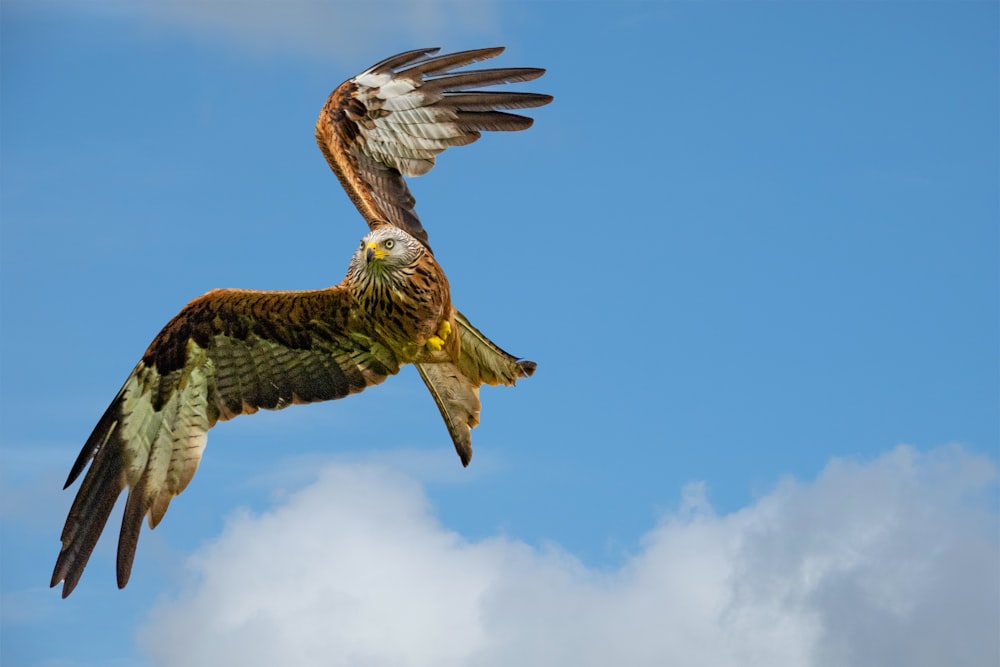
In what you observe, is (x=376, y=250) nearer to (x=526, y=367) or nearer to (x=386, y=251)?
(x=386, y=251)

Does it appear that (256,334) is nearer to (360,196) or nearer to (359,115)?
(360,196)

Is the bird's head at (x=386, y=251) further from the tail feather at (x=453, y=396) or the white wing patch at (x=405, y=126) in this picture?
the white wing patch at (x=405, y=126)

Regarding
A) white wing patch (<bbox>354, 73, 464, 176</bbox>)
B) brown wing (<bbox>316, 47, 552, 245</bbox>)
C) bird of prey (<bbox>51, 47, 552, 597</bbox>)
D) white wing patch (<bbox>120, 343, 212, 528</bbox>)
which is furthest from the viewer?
white wing patch (<bbox>354, 73, 464, 176</bbox>)

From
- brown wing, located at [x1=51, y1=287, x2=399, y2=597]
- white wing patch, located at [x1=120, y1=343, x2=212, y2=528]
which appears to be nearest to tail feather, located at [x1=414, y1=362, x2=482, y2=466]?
brown wing, located at [x1=51, y1=287, x2=399, y2=597]

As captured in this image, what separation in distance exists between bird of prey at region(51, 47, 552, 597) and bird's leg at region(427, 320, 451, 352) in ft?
0.04

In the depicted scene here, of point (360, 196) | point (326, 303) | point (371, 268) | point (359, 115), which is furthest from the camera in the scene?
point (359, 115)

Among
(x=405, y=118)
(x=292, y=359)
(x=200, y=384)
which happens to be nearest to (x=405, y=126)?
(x=405, y=118)

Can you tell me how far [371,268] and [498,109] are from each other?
8.23 feet

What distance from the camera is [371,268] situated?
9.65m

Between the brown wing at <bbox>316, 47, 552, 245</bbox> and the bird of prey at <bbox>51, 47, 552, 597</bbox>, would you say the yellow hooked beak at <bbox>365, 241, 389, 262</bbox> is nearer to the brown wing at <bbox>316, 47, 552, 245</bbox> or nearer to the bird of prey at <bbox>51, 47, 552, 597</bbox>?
the bird of prey at <bbox>51, 47, 552, 597</bbox>

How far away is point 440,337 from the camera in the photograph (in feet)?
33.1

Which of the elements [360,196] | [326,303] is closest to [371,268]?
[326,303]

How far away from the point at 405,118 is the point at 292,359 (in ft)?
8.47

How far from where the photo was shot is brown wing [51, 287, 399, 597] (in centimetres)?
1052
